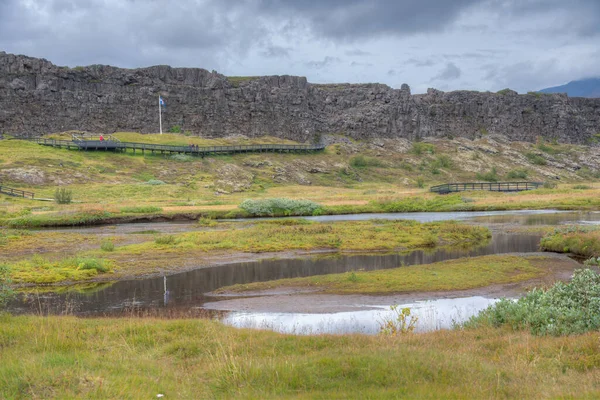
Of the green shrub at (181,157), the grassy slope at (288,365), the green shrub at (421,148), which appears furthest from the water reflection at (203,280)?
the green shrub at (421,148)

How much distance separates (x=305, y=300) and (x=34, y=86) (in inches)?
4290

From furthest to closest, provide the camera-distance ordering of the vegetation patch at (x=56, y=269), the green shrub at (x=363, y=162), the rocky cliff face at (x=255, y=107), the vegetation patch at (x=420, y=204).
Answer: the green shrub at (x=363, y=162), the rocky cliff face at (x=255, y=107), the vegetation patch at (x=420, y=204), the vegetation patch at (x=56, y=269)

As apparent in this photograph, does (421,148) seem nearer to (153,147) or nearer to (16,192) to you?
(153,147)

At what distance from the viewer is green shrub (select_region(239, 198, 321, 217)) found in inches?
2296

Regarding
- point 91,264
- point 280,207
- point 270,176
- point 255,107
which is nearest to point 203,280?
point 91,264

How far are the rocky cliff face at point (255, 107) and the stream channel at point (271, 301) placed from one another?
3824 inches

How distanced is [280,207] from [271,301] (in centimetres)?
3762

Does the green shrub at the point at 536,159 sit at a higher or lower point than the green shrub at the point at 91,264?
higher

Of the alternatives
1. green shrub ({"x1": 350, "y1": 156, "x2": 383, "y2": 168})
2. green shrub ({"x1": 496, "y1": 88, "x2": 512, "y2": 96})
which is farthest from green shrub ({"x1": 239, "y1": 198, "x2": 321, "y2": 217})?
green shrub ({"x1": 496, "y1": 88, "x2": 512, "y2": 96})

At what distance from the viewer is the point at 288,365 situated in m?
9.93

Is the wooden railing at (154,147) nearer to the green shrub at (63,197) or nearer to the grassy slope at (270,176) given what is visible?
the grassy slope at (270,176)

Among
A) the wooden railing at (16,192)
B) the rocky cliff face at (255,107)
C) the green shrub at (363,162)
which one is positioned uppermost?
the rocky cliff face at (255,107)

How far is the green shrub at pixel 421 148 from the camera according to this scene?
133038 millimetres

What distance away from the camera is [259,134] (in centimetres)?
13038
